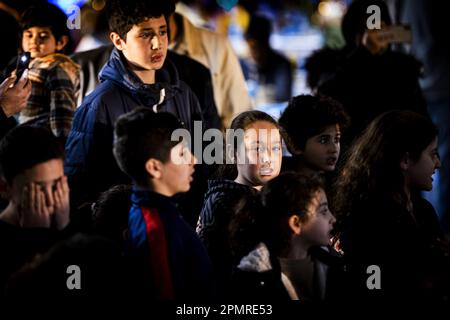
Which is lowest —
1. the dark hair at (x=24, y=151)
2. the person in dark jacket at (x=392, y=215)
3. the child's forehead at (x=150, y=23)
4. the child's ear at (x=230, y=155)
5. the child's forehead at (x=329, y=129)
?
the person in dark jacket at (x=392, y=215)

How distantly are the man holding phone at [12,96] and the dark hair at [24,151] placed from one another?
78cm

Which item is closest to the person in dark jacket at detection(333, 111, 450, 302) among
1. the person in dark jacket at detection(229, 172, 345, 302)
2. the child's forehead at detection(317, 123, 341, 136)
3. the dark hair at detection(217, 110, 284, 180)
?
the person in dark jacket at detection(229, 172, 345, 302)

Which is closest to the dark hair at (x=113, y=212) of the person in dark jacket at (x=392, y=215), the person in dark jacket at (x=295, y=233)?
the person in dark jacket at (x=295, y=233)

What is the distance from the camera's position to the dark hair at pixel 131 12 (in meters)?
5.30

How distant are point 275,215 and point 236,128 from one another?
936 millimetres

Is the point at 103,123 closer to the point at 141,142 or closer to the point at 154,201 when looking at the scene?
the point at 141,142

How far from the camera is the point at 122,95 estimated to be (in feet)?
17.1

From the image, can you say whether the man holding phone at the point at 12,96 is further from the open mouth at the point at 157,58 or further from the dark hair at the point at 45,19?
the dark hair at the point at 45,19

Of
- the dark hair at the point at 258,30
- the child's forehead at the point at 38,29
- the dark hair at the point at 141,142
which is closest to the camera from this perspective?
the dark hair at the point at 141,142

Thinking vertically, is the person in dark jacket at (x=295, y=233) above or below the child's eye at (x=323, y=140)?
below

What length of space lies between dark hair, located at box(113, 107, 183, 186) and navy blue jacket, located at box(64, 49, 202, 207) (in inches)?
28.7

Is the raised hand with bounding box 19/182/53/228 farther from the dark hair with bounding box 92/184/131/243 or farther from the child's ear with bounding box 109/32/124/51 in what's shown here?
the child's ear with bounding box 109/32/124/51

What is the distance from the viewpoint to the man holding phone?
16.9 feet

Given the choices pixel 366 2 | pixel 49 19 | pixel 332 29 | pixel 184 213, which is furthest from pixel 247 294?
pixel 332 29
